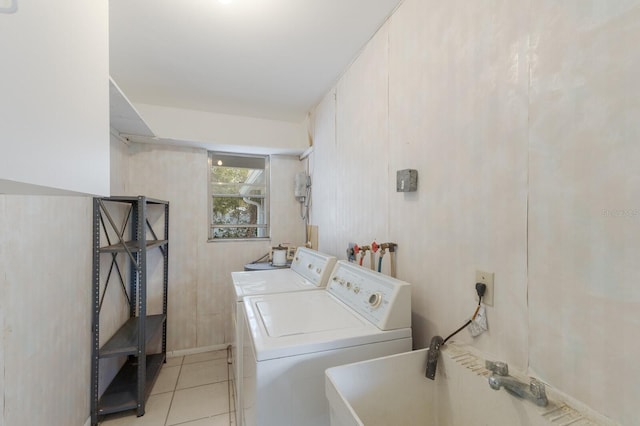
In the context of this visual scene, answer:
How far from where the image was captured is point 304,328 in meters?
1.12

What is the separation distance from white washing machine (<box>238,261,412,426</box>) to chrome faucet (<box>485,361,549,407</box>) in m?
0.36

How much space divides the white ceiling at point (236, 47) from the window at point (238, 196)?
0.75 meters

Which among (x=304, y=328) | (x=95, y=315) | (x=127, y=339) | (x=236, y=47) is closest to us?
(x=304, y=328)

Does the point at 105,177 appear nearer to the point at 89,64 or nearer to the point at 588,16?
the point at 89,64

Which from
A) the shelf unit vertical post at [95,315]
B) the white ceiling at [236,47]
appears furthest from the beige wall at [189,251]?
the shelf unit vertical post at [95,315]

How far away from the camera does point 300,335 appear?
1058mm

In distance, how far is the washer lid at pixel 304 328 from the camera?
991mm

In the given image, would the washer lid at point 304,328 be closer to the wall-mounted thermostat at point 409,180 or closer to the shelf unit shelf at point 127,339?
the wall-mounted thermostat at point 409,180

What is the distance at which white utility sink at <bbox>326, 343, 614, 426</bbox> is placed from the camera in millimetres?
765

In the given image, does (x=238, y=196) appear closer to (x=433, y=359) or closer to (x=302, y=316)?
(x=302, y=316)

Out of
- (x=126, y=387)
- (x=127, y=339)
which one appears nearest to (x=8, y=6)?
(x=127, y=339)

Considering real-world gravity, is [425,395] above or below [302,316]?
below

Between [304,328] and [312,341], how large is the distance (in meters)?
0.11

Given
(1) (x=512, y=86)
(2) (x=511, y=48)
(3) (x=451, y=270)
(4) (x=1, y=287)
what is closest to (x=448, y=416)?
(3) (x=451, y=270)
